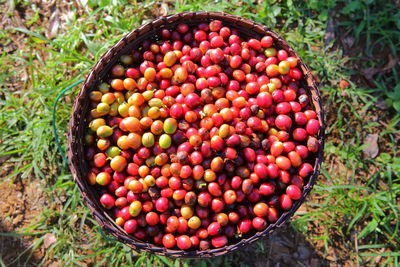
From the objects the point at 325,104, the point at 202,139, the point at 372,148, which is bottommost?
the point at 372,148

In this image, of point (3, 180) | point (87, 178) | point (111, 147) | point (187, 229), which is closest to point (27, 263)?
point (3, 180)

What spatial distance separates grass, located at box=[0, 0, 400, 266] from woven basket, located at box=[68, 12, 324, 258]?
3.05ft

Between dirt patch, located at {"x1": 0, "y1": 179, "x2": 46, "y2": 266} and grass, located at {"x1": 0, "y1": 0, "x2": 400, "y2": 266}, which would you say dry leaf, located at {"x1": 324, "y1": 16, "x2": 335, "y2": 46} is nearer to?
grass, located at {"x1": 0, "y1": 0, "x2": 400, "y2": 266}

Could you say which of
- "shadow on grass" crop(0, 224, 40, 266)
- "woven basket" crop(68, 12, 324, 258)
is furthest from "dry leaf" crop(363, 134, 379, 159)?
"shadow on grass" crop(0, 224, 40, 266)

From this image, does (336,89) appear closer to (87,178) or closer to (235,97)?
(235,97)

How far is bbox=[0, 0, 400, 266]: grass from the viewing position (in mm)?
3965

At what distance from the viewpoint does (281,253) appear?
394 centimetres

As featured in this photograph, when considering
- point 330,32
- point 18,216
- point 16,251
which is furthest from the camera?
point 330,32

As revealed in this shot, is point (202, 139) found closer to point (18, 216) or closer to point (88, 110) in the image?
point (88, 110)

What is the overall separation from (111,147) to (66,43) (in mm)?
1973

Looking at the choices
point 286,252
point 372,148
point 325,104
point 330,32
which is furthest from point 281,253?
point 330,32

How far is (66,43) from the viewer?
14.5 ft

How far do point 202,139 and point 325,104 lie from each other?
2.10 m

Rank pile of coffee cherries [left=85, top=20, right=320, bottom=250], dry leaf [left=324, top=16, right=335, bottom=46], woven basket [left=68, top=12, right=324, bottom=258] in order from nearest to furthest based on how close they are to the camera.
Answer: woven basket [left=68, top=12, right=324, bottom=258]
pile of coffee cherries [left=85, top=20, right=320, bottom=250]
dry leaf [left=324, top=16, right=335, bottom=46]
